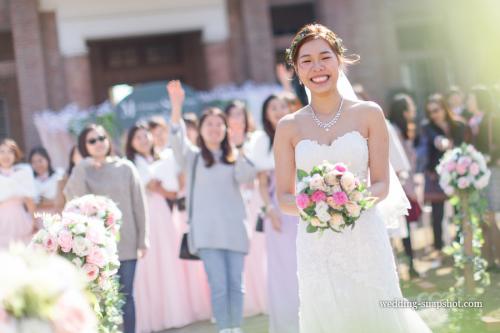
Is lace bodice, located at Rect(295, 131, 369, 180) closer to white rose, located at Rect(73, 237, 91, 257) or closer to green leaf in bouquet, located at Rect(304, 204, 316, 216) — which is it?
green leaf in bouquet, located at Rect(304, 204, 316, 216)

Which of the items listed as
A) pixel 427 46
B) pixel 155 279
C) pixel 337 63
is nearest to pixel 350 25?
pixel 427 46

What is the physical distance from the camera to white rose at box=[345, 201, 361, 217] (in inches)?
151

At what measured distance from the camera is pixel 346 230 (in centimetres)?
428

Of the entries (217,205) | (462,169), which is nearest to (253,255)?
(217,205)

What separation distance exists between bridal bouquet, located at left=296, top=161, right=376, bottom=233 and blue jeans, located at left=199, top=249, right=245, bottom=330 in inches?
119

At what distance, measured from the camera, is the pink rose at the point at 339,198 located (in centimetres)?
380

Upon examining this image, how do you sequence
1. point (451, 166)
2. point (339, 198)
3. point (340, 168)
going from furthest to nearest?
point (451, 166) < point (340, 168) < point (339, 198)

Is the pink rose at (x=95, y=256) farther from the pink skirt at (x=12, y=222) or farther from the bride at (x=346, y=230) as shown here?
the pink skirt at (x=12, y=222)

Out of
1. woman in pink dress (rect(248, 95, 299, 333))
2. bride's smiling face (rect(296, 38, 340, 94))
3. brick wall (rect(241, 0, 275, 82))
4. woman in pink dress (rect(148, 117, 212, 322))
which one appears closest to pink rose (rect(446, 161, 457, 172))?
woman in pink dress (rect(248, 95, 299, 333))

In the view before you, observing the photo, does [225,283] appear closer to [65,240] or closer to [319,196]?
[65,240]

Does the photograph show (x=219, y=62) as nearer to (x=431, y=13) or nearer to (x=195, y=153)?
(x=431, y=13)

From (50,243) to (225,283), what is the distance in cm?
208

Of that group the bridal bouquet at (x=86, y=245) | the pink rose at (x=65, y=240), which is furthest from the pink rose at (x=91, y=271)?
the pink rose at (x=65, y=240)

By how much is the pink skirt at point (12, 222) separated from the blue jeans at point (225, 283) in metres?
2.32
